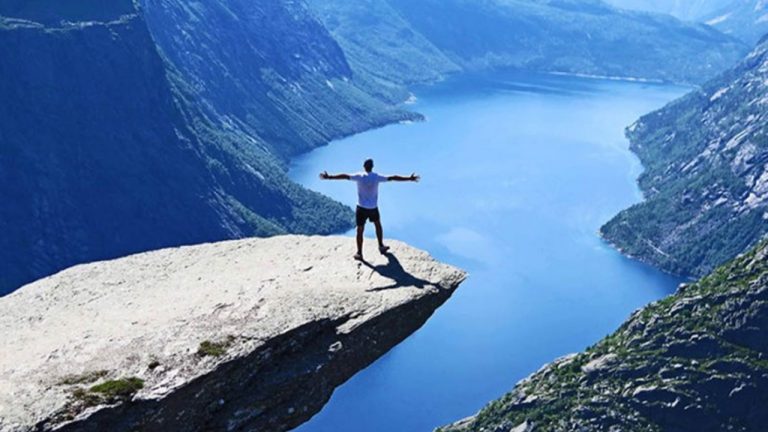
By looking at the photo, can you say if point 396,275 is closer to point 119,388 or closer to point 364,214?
point 364,214

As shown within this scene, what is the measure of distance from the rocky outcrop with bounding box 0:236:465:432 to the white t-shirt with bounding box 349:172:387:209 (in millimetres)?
2258

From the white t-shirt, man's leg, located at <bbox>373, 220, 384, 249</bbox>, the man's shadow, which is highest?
the white t-shirt

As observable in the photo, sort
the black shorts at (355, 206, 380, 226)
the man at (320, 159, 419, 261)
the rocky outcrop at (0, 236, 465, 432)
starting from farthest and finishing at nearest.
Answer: the black shorts at (355, 206, 380, 226) → the man at (320, 159, 419, 261) → the rocky outcrop at (0, 236, 465, 432)

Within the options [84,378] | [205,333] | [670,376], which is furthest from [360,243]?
[670,376]

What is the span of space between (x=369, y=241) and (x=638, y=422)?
103 meters

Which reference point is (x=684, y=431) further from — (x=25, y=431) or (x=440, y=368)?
(x=25, y=431)

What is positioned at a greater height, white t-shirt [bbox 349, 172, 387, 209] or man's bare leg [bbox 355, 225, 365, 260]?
white t-shirt [bbox 349, 172, 387, 209]

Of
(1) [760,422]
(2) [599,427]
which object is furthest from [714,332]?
(2) [599,427]

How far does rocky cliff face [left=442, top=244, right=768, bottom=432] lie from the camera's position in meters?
133

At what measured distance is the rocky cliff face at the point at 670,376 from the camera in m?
133

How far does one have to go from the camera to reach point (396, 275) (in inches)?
1405

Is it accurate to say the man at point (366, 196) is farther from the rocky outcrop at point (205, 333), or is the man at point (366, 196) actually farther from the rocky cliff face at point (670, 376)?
the rocky cliff face at point (670, 376)

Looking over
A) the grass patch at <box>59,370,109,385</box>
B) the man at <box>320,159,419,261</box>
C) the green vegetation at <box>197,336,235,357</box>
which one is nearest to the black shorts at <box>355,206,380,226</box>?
the man at <box>320,159,419,261</box>

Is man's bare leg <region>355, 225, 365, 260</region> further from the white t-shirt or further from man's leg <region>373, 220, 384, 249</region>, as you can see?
the white t-shirt
